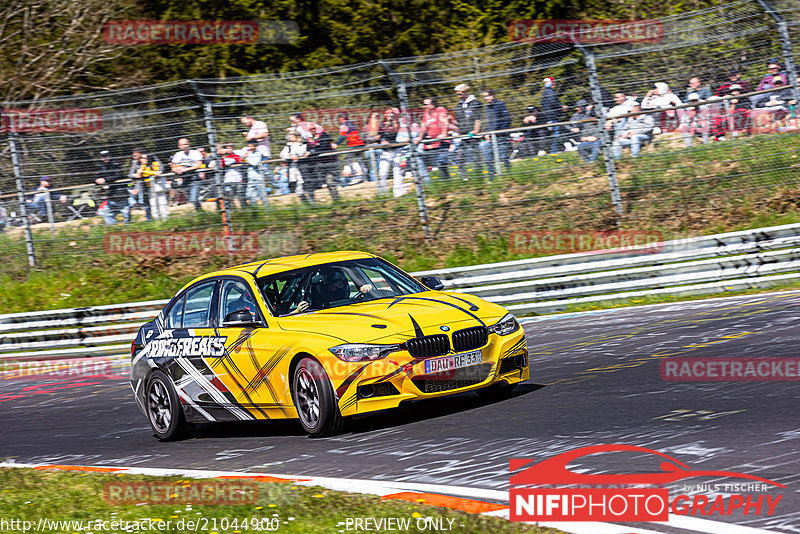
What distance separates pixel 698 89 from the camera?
16.0 meters

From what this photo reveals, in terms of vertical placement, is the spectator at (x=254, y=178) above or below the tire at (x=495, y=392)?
above

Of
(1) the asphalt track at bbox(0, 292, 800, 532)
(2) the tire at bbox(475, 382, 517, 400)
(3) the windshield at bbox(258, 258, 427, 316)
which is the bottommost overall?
(1) the asphalt track at bbox(0, 292, 800, 532)

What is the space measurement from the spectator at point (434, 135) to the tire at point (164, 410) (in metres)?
8.04

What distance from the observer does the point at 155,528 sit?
235 inches

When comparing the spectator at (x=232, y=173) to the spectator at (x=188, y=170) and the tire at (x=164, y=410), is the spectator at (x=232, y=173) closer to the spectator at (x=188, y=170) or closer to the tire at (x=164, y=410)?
the spectator at (x=188, y=170)

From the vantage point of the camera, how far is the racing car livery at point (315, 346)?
27.0ft

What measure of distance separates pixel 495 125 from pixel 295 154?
10.8 ft

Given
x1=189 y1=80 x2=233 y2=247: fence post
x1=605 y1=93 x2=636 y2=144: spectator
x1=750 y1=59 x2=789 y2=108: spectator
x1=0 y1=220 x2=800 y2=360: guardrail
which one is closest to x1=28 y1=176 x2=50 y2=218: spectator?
x1=189 y1=80 x2=233 y2=247: fence post

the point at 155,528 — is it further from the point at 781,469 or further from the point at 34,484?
the point at 781,469

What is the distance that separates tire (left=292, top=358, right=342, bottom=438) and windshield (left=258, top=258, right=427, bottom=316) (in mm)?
753

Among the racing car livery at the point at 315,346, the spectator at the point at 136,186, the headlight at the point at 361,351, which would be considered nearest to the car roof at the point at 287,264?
the racing car livery at the point at 315,346

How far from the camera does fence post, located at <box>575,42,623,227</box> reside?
53.1 ft

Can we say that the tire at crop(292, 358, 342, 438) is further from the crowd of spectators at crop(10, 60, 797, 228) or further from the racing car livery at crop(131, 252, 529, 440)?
the crowd of spectators at crop(10, 60, 797, 228)

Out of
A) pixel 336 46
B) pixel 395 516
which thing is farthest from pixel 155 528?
pixel 336 46
